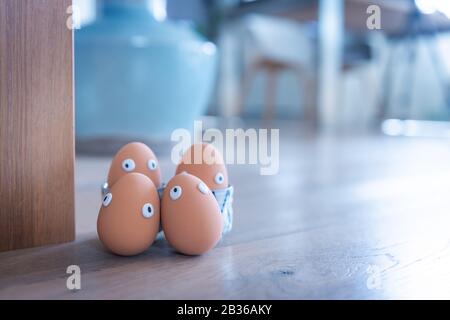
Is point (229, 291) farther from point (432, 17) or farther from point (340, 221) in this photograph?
point (432, 17)

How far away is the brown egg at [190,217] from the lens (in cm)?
48

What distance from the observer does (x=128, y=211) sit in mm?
481

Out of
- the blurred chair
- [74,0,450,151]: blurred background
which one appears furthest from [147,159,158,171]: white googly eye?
the blurred chair

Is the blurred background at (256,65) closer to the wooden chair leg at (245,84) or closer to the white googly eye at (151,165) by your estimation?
the wooden chair leg at (245,84)

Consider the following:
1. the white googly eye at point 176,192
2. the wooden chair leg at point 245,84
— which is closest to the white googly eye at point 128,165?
the white googly eye at point 176,192

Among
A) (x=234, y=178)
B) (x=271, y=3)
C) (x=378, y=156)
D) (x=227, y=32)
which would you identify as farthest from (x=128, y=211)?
(x=227, y=32)

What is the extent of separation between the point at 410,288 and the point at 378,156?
3.75 ft

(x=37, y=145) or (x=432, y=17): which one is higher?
(x=432, y=17)

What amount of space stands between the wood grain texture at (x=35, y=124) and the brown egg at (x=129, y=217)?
0.08 metres

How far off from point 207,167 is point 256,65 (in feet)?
8.51

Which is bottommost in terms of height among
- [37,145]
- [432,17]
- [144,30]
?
[37,145]

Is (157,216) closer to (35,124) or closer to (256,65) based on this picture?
(35,124)

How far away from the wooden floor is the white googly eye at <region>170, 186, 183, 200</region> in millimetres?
62

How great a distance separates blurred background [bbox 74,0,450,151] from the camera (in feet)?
4.51
